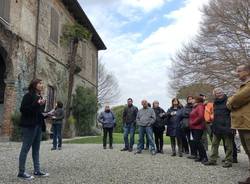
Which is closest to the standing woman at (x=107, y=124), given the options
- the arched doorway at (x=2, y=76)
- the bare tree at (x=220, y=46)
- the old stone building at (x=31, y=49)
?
the old stone building at (x=31, y=49)

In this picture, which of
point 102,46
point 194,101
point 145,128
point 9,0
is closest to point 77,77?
point 102,46

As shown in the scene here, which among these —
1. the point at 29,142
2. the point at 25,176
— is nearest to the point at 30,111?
the point at 29,142

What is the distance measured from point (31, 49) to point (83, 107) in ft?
25.7

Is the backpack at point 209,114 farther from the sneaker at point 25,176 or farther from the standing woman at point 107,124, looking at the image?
the sneaker at point 25,176

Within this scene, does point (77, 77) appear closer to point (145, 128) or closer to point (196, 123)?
point (145, 128)

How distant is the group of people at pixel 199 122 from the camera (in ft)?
21.0

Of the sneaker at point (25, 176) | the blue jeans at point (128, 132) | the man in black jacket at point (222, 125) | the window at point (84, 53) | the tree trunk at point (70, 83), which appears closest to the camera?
the sneaker at point (25, 176)

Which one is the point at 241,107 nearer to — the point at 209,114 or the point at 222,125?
the point at 222,125

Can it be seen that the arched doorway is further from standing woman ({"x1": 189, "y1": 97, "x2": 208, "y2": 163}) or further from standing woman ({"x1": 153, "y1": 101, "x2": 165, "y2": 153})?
standing woman ({"x1": 189, "y1": 97, "x2": 208, "y2": 163})

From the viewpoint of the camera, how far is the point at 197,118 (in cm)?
1007

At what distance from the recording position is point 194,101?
35.6 ft

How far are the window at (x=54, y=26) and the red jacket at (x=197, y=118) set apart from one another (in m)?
13.7

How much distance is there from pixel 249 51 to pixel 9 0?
16.8 metres

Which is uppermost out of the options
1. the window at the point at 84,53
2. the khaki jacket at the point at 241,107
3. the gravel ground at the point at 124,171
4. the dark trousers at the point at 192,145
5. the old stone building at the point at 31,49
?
the window at the point at 84,53
